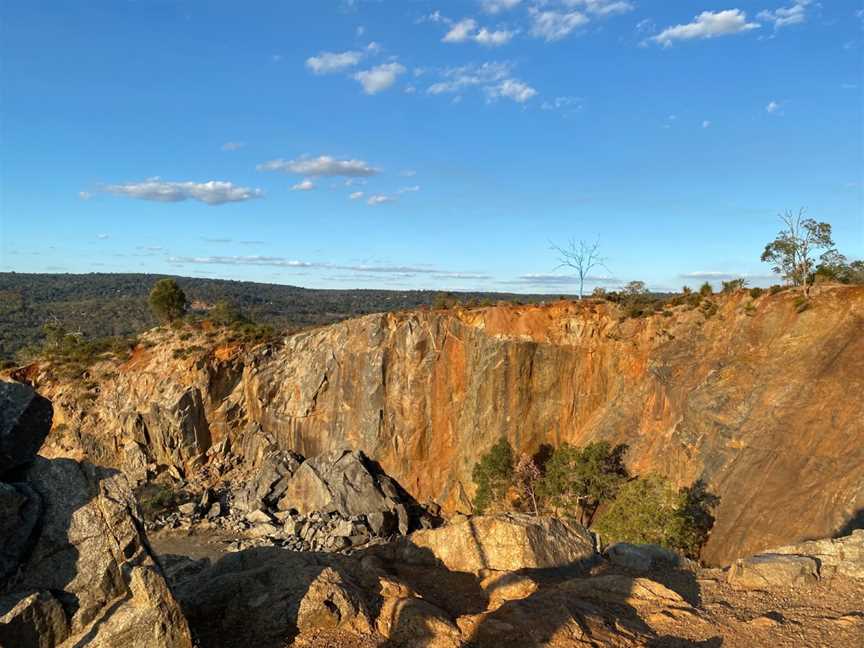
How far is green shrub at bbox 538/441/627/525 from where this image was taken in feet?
79.7

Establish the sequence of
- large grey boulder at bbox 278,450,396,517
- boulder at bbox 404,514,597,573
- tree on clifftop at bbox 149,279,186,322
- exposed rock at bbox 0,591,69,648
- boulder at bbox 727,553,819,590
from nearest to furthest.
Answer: exposed rock at bbox 0,591,69,648
boulder at bbox 727,553,819,590
boulder at bbox 404,514,597,573
large grey boulder at bbox 278,450,396,517
tree on clifftop at bbox 149,279,186,322

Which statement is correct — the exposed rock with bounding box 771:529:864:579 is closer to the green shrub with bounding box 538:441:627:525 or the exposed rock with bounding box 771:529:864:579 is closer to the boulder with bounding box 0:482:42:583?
the boulder with bounding box 0:482:42:583

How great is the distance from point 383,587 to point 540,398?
22400 mm

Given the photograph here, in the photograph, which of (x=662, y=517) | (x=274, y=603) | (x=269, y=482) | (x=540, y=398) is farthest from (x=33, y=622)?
(x=269, y=482)

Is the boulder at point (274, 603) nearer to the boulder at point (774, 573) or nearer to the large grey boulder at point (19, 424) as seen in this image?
the large grey boulder at point (19, 424)

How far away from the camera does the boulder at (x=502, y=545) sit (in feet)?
34.4

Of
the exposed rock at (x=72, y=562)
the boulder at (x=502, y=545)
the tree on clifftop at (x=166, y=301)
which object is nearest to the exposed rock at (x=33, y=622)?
the exposed rock at (x=72, y=562)

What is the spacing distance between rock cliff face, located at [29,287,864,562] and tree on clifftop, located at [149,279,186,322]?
14.7ft

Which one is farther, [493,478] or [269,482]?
[269,482]

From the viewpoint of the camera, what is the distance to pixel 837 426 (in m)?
18.0

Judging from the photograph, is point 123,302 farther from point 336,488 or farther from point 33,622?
point 33,622

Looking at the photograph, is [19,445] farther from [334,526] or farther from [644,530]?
[334,526]

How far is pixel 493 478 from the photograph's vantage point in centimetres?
2769

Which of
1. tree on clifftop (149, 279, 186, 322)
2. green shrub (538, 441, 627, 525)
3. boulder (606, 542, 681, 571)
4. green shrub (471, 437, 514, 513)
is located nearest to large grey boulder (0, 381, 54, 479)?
boulder (606, 542, 681, 571)
